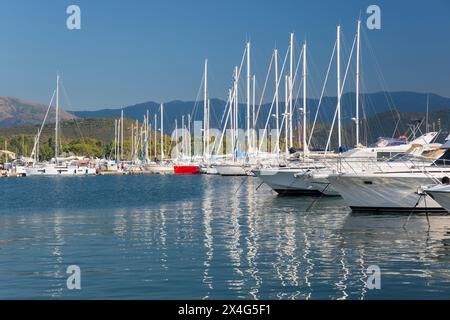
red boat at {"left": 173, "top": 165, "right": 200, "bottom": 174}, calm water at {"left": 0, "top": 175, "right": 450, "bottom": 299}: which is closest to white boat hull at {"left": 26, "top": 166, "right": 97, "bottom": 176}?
red boat at {"left": 173, "top": 165, "right": 200, "bottom": 174}

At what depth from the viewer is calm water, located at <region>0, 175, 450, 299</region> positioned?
60.3 feet

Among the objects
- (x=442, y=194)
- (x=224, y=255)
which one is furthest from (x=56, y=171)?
(x=224, y=255)

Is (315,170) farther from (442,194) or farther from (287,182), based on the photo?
(442,194)

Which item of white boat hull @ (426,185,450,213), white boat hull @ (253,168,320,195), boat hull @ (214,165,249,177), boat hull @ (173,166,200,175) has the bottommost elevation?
boat hull @ (173,166,200,175)

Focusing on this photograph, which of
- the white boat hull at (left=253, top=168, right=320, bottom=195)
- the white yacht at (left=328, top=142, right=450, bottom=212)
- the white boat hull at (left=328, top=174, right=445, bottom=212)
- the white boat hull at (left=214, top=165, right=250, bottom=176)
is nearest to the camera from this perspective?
the white yacht at (left=328, top=142, right=450, bottom=212)

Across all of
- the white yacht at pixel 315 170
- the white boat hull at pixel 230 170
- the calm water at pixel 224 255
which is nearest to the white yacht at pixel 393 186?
the calm water at pixel 224 255

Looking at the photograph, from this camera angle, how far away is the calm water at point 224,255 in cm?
1839

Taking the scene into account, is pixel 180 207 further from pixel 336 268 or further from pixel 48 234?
pixel 336 268

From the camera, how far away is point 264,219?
36625mm

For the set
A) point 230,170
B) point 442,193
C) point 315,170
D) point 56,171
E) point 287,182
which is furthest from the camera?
point 56,171

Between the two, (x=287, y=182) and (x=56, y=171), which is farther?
(x=56, y=171)

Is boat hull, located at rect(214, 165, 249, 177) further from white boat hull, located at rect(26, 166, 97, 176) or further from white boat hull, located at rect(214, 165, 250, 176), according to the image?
white boat hull, located at rect(26, 166, 97, 176)

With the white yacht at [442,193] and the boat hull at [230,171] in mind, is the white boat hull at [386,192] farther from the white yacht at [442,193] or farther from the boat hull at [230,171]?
the boat hull at [230,171]

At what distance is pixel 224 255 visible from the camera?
78.4 feet
